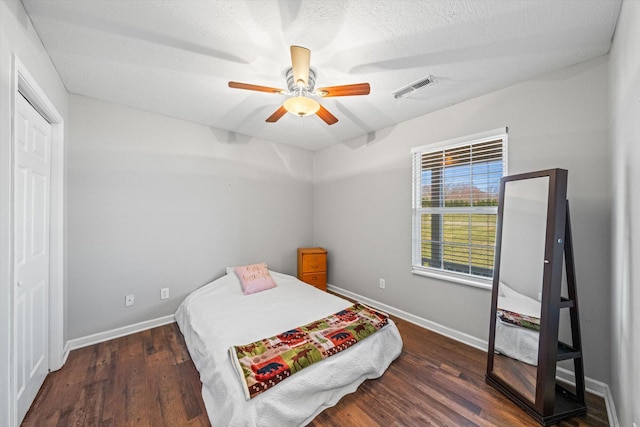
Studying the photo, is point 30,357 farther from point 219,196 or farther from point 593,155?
point 593,155

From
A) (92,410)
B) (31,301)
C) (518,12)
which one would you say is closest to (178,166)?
(31,301)

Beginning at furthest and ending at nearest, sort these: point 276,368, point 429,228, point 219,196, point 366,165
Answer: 1. point 366,165
2. point 219,196
3. point 429,228
4. point 276,368

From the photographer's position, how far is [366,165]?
3.46m

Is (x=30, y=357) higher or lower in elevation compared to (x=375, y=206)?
lower

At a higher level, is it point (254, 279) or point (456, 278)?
point (456, 278)

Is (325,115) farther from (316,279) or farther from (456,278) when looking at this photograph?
(316,279)

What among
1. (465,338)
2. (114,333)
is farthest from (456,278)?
(114,333)

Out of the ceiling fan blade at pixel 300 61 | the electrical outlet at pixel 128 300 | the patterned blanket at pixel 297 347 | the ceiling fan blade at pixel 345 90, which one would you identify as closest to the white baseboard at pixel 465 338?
the patterned blanket at pixel 297 347

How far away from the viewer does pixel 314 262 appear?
3854 millimetres

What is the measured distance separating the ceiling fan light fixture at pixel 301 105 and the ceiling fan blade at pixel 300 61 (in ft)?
0.42

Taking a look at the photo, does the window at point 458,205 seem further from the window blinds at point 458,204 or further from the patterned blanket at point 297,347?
the patterned blanket at point 297,347

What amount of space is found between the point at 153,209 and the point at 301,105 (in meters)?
2.21

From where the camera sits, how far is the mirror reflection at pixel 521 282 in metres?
1.68

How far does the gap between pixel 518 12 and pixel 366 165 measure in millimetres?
2164
